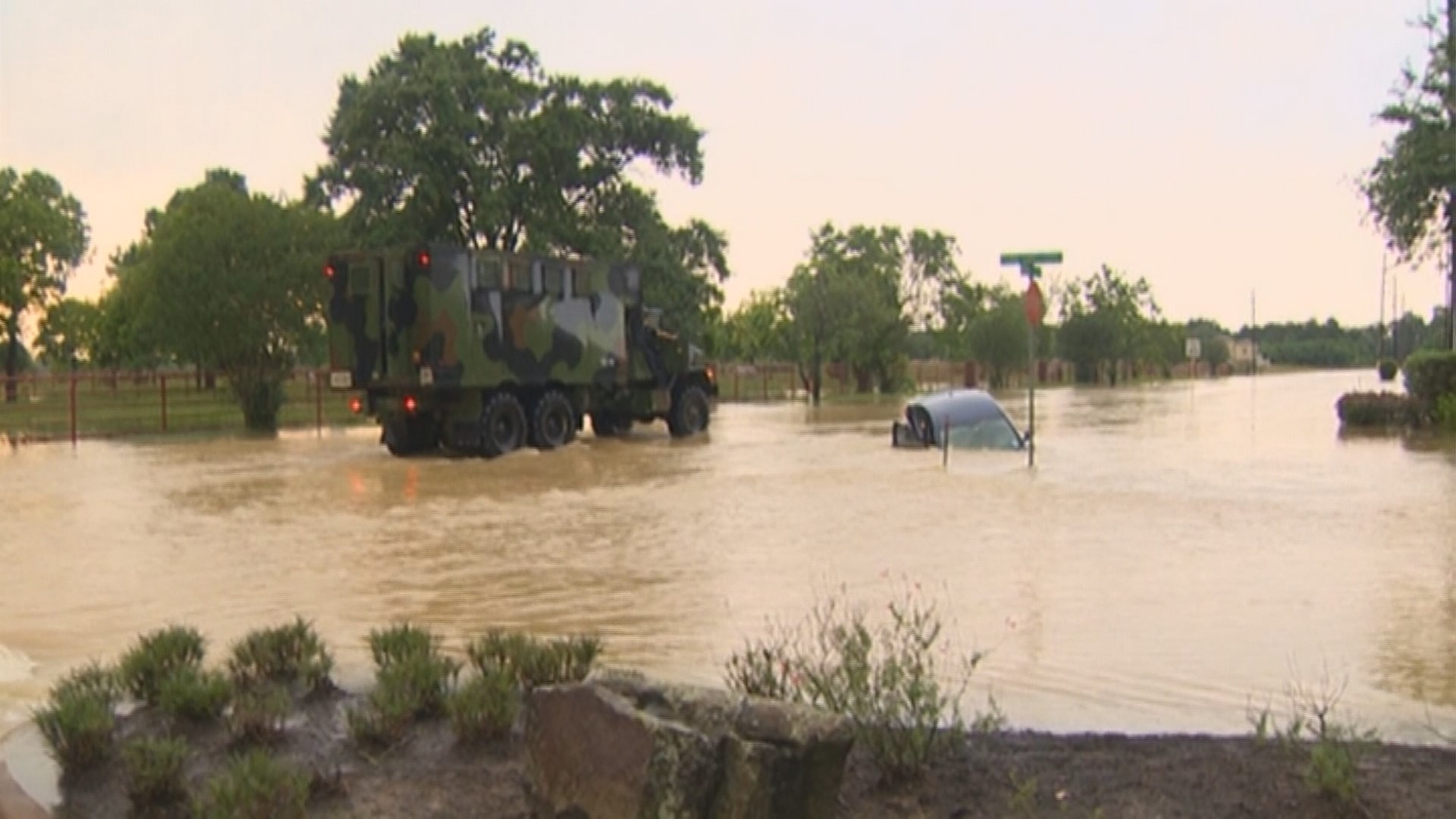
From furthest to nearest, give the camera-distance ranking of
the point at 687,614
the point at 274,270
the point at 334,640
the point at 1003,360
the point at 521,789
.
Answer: the point at 1003,360
the point at 274,270
the point at 687,614
the point at 334,640
the point at 521,789

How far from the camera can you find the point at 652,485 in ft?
59.6

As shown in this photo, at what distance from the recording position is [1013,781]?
4613mm

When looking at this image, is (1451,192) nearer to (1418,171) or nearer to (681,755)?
(1418,171)

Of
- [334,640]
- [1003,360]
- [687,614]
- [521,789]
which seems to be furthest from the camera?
[1003,360]

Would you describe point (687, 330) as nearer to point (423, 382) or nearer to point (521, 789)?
point (423, 382)

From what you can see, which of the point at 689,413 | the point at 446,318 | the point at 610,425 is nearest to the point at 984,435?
the point at 689,413

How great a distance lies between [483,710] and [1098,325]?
83836mm

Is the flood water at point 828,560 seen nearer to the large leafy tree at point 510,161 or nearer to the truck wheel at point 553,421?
the truck wheel at point 553,421

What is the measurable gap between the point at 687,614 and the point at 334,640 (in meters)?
2.14

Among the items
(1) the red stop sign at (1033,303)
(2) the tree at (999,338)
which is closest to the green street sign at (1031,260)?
(1) the red stop sign at (1033,303)

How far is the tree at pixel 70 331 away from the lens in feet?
220

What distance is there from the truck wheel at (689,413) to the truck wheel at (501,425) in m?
4.43

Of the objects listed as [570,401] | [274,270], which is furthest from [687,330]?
[570,401]

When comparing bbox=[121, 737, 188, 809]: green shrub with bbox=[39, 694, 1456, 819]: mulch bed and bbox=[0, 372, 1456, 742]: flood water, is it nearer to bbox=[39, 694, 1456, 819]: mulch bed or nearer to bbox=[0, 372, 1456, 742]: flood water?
bbox=[39, 694, 1456, 819]: mulch bed
